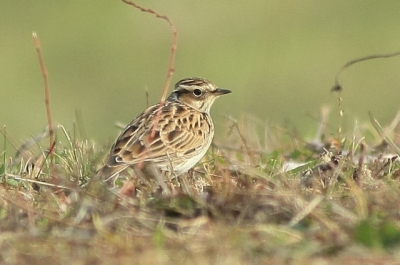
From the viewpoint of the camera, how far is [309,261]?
5.34 metres

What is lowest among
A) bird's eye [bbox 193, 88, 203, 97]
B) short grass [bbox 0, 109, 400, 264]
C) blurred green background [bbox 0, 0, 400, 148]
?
blurred green background [bbox 0, 0, 400, 148]

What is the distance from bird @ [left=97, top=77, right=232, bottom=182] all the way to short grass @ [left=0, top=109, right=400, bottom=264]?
0.41 meters

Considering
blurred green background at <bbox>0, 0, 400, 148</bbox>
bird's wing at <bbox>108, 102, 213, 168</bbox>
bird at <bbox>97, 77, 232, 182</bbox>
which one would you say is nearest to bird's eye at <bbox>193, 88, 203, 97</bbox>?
bird at <bbox>97, 77, 232, 182</bbox>

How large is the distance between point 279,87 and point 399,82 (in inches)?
88.9

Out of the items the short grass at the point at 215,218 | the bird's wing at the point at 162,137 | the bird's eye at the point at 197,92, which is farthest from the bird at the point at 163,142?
the short grass at the point at 215,218

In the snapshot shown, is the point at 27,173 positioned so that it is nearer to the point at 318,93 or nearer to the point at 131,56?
the point at 318,93

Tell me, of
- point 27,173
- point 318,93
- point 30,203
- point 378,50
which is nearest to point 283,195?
point 30,203

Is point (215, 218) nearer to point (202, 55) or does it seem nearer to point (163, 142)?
point (163, 142)

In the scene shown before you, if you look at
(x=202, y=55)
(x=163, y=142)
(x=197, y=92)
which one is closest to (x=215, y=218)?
(x=163, y=142)

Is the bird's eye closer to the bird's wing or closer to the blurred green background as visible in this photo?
the bird's wing

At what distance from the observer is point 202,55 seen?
21.5 metres

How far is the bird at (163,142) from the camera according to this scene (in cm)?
817

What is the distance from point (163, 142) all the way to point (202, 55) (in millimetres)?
12932

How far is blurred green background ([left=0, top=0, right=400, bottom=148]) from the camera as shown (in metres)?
18.8
